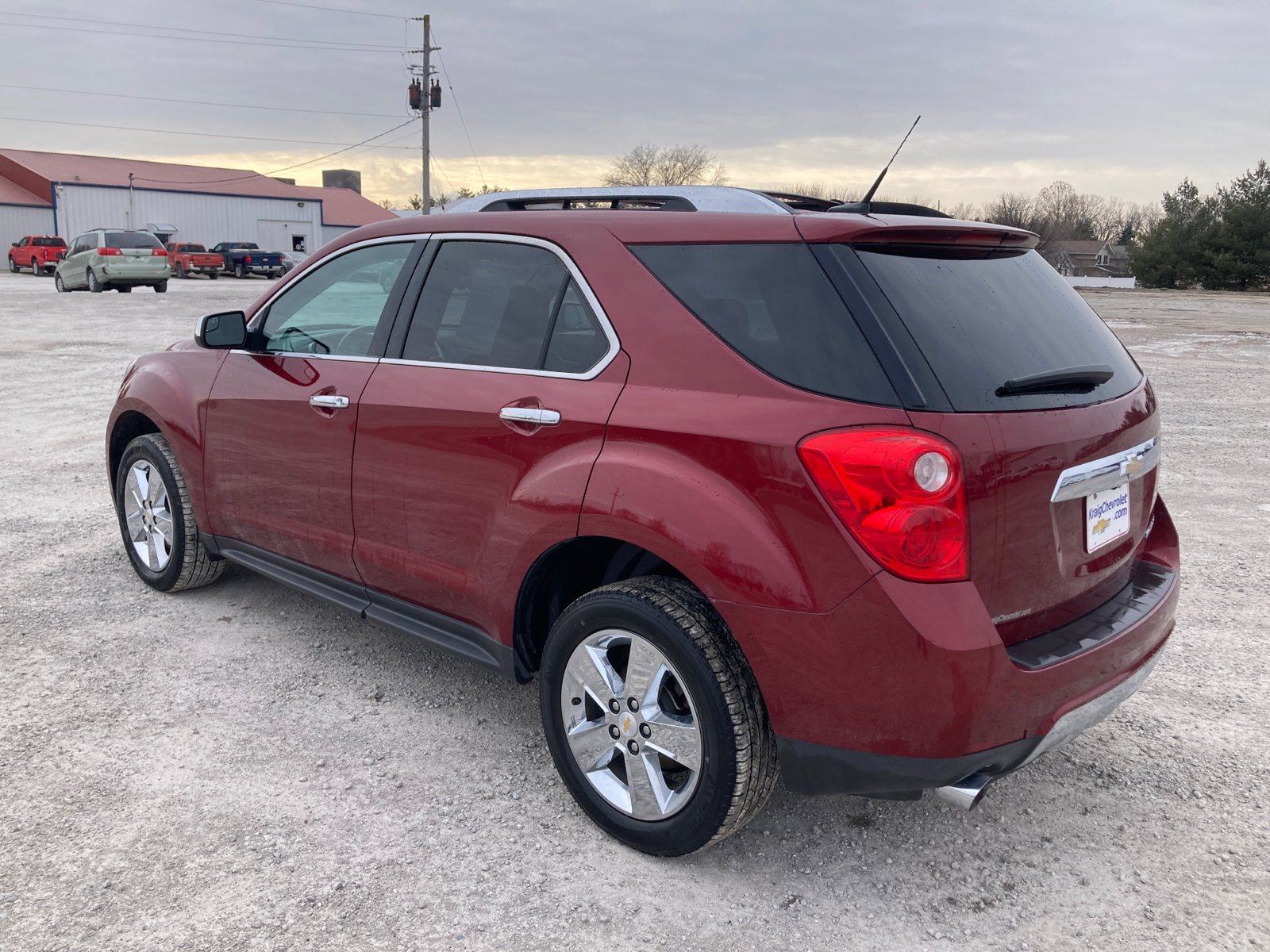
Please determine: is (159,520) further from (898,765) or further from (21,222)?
(21,222)

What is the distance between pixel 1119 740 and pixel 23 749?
3.66m

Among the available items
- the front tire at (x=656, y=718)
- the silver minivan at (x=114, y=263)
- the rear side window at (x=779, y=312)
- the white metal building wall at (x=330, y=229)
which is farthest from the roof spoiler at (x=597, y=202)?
the white metal building wall at (x=330, y=229)

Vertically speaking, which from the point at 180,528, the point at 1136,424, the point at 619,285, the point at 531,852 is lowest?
the point at 531,852

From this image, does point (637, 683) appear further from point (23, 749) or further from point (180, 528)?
point (180, 528)

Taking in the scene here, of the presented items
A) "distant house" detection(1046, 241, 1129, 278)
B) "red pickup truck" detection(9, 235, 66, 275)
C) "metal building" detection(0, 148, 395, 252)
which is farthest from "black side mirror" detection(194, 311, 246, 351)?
"distant house" detection(1046, 241, 1129, 278)

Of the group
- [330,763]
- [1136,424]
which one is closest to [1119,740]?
[1136,424]

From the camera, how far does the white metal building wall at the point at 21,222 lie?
49.9 meters

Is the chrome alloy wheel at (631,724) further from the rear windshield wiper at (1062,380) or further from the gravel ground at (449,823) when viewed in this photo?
the rear windshield wiper at (1062,380)

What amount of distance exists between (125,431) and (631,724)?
343 cm

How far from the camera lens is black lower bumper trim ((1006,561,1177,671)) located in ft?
7.84

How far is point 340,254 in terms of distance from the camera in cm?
382

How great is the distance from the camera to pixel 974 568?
7.50 feet

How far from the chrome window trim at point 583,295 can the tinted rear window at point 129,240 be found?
29.4m

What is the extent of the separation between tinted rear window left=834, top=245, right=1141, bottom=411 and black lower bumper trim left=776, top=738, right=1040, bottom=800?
2.67 feet
